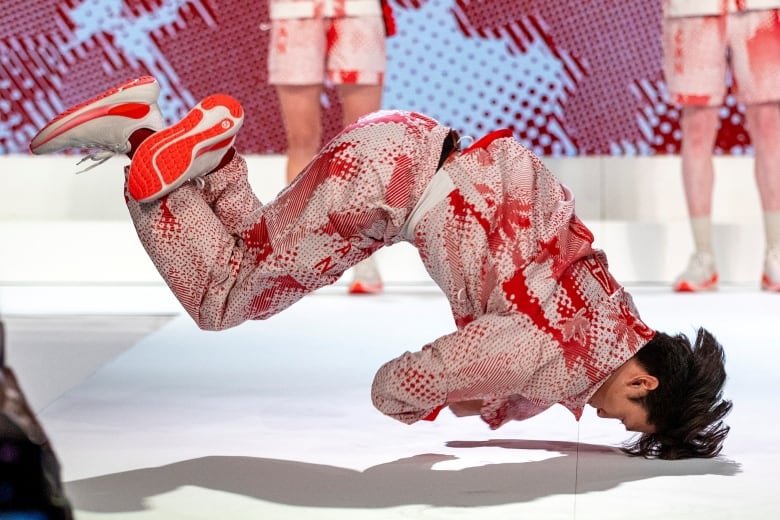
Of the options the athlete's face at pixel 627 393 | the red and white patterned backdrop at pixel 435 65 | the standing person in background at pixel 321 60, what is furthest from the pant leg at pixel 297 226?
the red and white patterned backdrop at pixel 435 65

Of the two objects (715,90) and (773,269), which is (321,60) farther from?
(773,269)

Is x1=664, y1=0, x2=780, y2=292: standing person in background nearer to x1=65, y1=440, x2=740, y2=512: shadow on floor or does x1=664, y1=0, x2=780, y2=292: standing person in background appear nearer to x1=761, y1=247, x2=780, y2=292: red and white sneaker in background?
x1=761, y1=247, x2=780, y2=292: red and white sneaker in background

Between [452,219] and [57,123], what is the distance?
0.57 metres

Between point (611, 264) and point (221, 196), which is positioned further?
point (611, 264)

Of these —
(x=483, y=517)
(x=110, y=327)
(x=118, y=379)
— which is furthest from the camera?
(x=110, y=327)

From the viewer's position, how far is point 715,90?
12.1 ft

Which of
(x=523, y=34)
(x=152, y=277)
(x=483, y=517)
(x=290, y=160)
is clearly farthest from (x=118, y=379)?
(x=523, y=34)

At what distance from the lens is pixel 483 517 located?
4.77 feet

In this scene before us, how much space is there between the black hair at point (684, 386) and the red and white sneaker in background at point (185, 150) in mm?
632

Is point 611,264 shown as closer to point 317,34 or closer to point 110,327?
point 317,34

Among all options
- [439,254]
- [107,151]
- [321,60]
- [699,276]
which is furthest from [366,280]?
[439,254]

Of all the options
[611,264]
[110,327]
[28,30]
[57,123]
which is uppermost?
[57,123]

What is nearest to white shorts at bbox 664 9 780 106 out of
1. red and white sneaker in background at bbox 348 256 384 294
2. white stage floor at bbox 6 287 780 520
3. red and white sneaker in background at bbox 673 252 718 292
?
red and white sneaker in background at bbox 673 252 718 292

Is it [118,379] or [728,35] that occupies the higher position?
[728,35]
